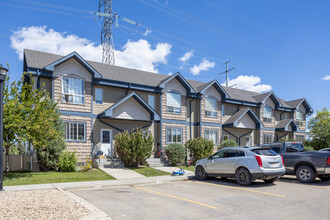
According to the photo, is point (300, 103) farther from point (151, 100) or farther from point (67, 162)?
point (67, 162)

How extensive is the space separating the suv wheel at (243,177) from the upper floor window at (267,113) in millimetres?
20431

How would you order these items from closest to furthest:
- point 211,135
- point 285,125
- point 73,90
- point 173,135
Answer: point 73,90
point 173,135
point 211,135
point 285,125

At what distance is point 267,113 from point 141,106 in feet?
54.9

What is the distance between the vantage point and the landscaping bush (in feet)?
60.6

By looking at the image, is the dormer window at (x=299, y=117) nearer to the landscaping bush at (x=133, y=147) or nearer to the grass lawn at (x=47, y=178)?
the landscaping bush at (x=133, y=147)

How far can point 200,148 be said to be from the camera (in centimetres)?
2205

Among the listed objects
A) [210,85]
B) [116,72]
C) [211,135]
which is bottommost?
[211,135]

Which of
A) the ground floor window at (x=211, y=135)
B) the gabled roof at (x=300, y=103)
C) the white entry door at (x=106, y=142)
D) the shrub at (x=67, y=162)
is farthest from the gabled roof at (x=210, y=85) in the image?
the gabled roof at (x=300, y=103)

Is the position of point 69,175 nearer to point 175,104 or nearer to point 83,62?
point 83,62

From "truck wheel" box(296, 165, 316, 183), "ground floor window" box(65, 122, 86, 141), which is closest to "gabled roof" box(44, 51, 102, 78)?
"ground floor window" box(65, 122, 86, 141)

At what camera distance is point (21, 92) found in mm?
14258

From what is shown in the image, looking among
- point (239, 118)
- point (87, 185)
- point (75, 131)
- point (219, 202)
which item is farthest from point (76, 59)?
point (239, 118)

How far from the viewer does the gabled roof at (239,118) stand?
1046 inches

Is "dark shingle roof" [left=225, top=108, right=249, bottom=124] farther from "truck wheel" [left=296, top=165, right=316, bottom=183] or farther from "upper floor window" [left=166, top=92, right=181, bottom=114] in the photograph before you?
"truck wheel" [left=296, top=165, right=316, bottom=183]
